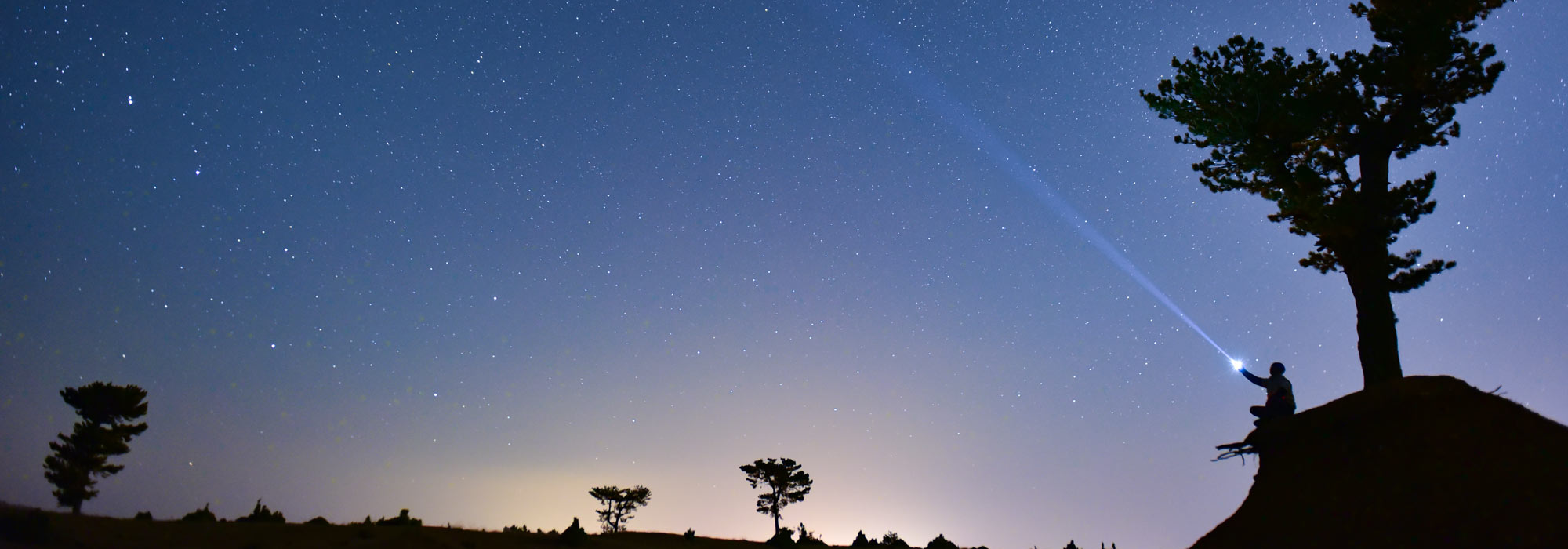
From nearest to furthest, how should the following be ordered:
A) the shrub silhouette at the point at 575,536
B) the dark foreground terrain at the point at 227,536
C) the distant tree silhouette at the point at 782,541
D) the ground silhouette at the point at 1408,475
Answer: the ground silhouette at the point at 1408,475 < the dark foreground terrain at the point at 227,536 < the shrub silhouette at the point at 575,536 < the distant tree silhouette at the point at 782,541

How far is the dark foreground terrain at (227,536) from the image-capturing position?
1218cm

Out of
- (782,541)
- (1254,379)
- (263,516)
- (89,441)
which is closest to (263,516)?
(263,516)

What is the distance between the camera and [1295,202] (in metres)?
15.2

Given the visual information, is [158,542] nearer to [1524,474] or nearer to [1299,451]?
[1299,451]

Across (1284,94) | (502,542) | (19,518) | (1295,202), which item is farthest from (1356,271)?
(19,518)

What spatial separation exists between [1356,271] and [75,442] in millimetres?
70986

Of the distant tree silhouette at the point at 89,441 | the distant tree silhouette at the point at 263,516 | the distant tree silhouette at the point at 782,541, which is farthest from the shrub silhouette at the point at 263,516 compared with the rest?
the distant tree silhouette at the point at 89,441

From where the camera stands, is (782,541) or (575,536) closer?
(575,536)

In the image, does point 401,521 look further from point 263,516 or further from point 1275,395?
point 1275,395

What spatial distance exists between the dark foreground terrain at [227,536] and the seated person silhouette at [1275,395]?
571 inches

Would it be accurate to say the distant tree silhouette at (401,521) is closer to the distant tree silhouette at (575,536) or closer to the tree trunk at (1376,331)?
the distant tree silhouette at (575,536)

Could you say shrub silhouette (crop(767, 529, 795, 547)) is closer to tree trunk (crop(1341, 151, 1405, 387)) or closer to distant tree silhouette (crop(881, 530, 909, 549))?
distant tree silhouette (crop(881, 530, 909, 549))

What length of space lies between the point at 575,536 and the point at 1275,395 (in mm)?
15582

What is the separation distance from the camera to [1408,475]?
12.1 meters
